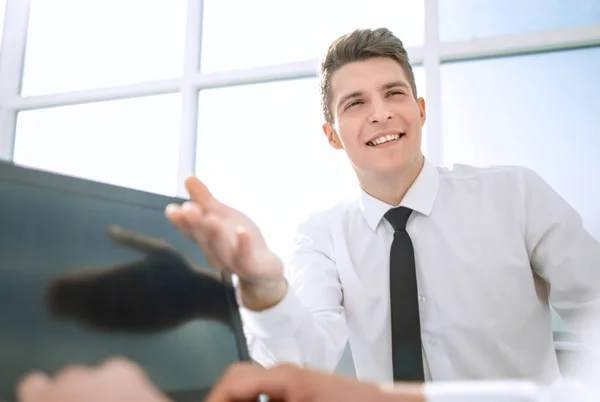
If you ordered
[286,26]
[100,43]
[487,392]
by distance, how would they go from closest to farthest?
1. [487,392]
2. [286,26]
3. [100,43]

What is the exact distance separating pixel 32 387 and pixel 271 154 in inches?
67.4

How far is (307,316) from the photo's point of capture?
922 mm

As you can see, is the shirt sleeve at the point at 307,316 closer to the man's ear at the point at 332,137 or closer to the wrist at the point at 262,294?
the wrist at the point at 262,294

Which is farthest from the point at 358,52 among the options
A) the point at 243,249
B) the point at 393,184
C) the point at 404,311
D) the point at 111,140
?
the point at 111,140

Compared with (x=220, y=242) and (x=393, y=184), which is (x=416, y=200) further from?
(x=220, y=242)

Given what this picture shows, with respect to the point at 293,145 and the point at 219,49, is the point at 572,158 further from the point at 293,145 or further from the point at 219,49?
the point at 219,49

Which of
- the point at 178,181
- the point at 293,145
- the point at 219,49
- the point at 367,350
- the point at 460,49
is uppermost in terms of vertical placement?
the point at 219,49

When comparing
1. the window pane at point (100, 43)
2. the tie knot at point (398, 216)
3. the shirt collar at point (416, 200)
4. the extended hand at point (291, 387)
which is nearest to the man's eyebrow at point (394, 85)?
the shirt collar at point (416, 200)

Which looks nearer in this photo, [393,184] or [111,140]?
[393,184]

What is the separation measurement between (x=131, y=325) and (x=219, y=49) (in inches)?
76.5

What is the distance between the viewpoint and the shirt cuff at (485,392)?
318 mm

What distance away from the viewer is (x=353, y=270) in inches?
49.8

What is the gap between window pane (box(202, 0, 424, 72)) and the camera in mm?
1975

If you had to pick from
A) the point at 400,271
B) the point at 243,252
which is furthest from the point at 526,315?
the point at 243,252
